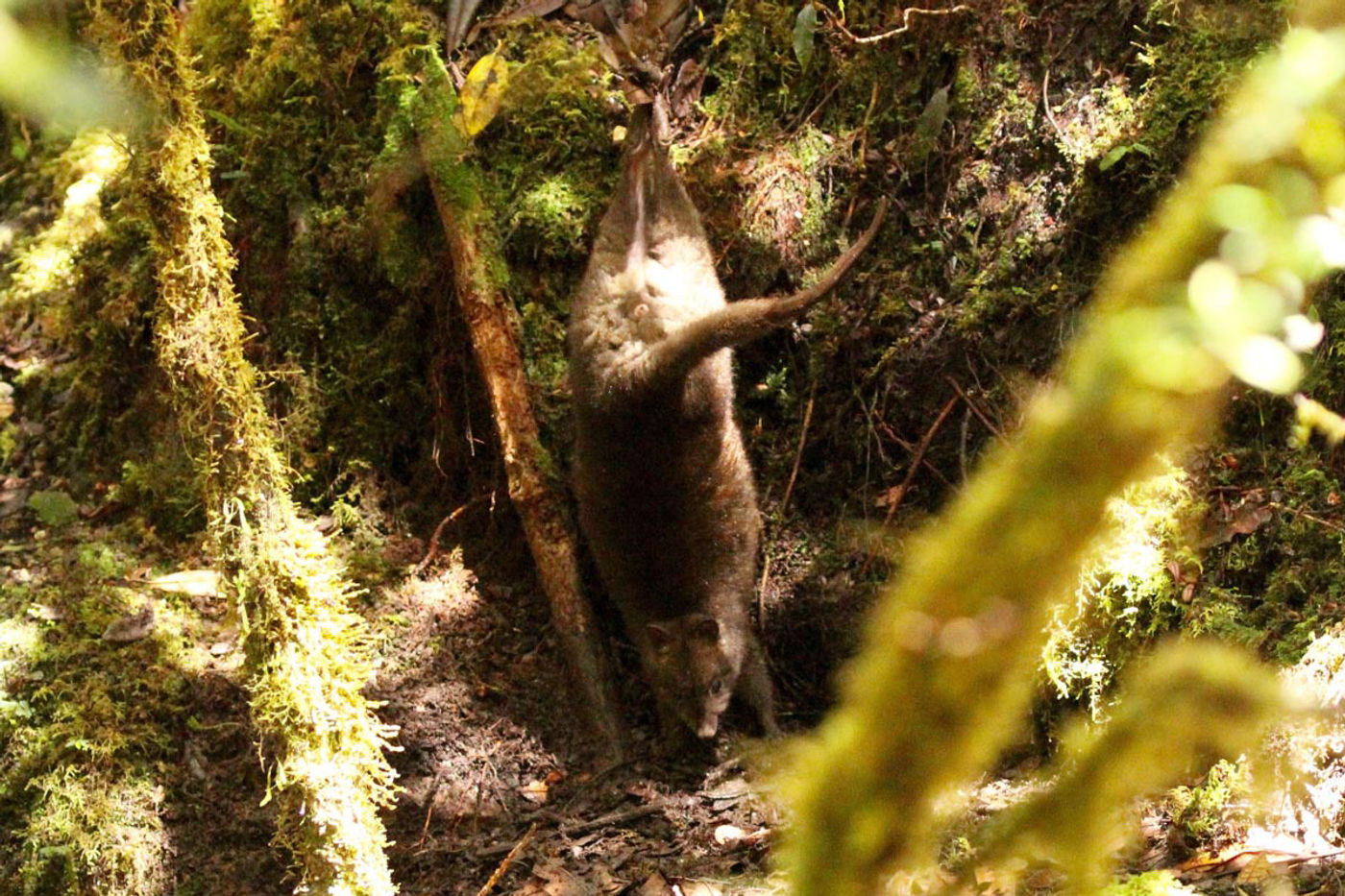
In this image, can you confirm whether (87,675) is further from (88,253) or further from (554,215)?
(554,215)

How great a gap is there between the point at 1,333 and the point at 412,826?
14.4ft

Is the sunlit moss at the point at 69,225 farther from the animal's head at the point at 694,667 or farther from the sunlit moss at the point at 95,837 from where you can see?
the animal's head at the point at 694,667

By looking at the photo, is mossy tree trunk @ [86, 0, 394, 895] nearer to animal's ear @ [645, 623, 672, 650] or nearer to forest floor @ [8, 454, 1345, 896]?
forest floor @ [8, 454, 1345, 896]

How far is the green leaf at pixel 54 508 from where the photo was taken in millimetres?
6312

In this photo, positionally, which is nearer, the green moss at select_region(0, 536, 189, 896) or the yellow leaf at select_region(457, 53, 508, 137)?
the green moss at select_region(0, 536, 189, 896)

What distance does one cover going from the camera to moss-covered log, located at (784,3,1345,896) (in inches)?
31.9

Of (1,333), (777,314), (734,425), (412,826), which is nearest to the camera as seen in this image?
(777,314)

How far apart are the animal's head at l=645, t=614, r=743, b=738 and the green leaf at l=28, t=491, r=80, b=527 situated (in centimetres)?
329

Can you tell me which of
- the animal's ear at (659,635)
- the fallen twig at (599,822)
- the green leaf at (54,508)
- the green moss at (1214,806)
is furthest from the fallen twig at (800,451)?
the green leaf at (54,508)

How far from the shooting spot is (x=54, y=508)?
6.34 m

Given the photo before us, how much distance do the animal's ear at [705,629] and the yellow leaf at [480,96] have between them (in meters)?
2.81

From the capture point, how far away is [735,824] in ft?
17.3

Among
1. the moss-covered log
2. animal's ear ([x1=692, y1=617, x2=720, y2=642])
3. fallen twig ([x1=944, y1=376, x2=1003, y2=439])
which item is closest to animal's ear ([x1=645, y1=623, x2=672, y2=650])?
animal's ear ([x1=692, y1=617, x2=720, y2=642])

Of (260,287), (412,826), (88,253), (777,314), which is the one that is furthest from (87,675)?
(777,314)
